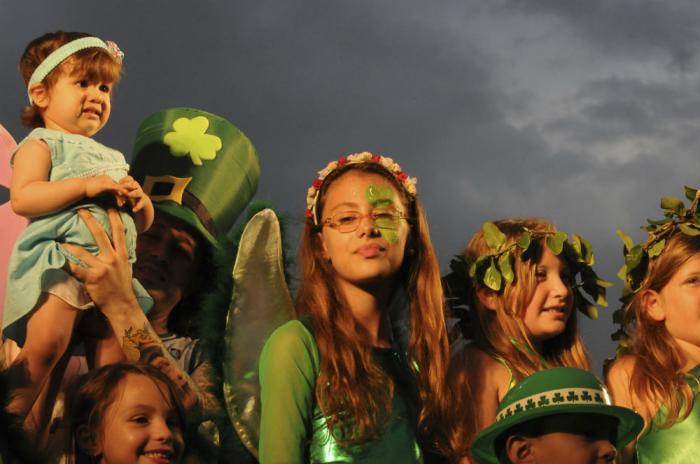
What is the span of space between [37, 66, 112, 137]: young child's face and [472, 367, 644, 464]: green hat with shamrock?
214 centimetres

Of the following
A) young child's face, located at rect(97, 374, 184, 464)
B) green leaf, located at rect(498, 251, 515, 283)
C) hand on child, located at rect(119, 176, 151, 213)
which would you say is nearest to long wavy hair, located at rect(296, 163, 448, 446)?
green leaf, located at rect(498, 251, 515, 283)

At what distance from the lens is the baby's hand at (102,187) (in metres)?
4.36

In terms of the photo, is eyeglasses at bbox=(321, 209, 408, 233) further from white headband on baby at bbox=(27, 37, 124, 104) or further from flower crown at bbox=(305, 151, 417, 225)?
white headband on baby at bbox=(27, 37, 124, 104)

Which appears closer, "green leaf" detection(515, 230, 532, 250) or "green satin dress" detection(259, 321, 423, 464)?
"green satin dress" detection(259, 321, 423, 464)

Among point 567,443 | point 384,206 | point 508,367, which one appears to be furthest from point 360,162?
point 567,443

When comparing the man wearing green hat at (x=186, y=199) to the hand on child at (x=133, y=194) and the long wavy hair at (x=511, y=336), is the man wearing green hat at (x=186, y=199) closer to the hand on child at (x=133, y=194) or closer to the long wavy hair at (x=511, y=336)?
the hand on child at (x=133, y=194)

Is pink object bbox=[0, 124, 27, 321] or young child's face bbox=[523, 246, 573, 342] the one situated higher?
pink object bbox=[0, 124, 27, 321]

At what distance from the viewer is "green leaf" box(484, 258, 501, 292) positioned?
15.1 feet

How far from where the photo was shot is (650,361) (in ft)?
15.0

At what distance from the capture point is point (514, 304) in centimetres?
459

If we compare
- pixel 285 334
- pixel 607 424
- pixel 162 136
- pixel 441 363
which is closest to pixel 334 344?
pixel 285 334

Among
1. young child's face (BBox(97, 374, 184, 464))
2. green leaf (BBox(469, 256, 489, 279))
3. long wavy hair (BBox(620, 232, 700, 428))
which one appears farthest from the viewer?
green leaf (BBox(469, 256, 489, 279))

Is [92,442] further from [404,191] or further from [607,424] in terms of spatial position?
[607,424]

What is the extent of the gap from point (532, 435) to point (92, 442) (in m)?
1.50
